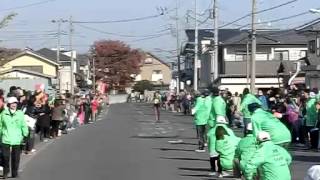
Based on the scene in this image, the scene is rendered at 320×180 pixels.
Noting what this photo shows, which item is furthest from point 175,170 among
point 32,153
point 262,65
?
point 262,65

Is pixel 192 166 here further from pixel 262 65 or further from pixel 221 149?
pixel 262 65

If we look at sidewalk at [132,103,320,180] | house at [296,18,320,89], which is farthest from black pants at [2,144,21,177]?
house at [296,18,320,89]

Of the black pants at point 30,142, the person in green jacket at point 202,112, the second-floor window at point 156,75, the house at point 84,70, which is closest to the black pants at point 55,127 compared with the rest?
the black pants at point 30,142

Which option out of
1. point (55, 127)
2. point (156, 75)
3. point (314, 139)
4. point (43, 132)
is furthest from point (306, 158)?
point (156, 75)

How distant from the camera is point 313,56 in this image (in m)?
49.1

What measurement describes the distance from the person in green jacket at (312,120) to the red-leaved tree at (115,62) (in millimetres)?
91285

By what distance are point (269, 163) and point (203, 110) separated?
10.9 metres

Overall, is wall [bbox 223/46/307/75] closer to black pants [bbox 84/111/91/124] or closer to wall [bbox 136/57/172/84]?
black pants [bbox 84/111/91/124]

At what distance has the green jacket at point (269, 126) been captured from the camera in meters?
11.8

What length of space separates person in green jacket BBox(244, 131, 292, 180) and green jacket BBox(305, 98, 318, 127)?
1266cm

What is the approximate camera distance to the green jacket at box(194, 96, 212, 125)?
19.6 metres

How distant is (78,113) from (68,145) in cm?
1549

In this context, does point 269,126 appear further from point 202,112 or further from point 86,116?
point 86,116

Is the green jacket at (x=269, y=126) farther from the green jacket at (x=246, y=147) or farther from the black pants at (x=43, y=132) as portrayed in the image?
the black pants at (x=43, y=132)
